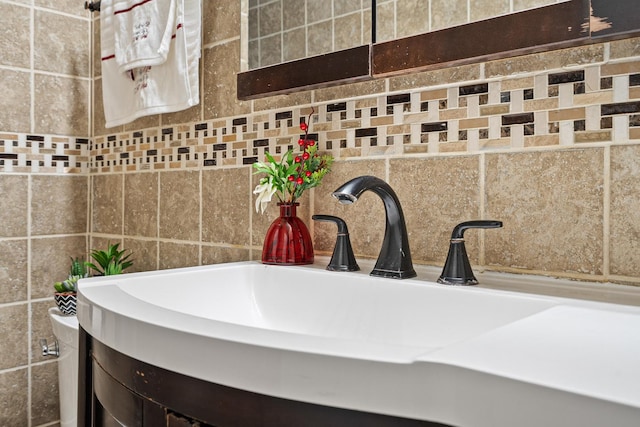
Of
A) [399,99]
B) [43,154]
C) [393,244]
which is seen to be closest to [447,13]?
[399,99]

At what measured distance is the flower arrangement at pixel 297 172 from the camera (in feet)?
3.90

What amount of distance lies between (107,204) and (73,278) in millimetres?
344

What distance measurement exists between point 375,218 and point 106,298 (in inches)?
23.0

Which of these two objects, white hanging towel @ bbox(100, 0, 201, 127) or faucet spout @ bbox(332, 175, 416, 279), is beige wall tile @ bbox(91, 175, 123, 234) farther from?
faucet spout @ bbox(332, 175, 416, 279)

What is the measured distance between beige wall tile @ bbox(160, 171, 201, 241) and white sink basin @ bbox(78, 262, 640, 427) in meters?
0.65

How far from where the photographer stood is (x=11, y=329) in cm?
179

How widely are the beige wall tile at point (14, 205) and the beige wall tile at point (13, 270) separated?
4 centimetres

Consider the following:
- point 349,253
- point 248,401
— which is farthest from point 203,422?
point 349,253

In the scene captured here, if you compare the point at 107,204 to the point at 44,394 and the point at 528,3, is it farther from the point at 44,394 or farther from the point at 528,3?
the point at 528,3

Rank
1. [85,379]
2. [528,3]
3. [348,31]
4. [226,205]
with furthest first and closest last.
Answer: [226,205] → [348,31] → [528,3] → [85,379]

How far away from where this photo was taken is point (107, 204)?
1.91 metres

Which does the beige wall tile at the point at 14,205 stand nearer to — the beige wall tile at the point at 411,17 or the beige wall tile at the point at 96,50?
the beige wall tile at the point at 96,50

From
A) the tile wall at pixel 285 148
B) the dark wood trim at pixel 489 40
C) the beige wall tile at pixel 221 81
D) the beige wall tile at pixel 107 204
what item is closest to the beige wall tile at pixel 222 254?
the tile wall at pixel 285 148

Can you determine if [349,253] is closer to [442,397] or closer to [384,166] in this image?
[384,166]
